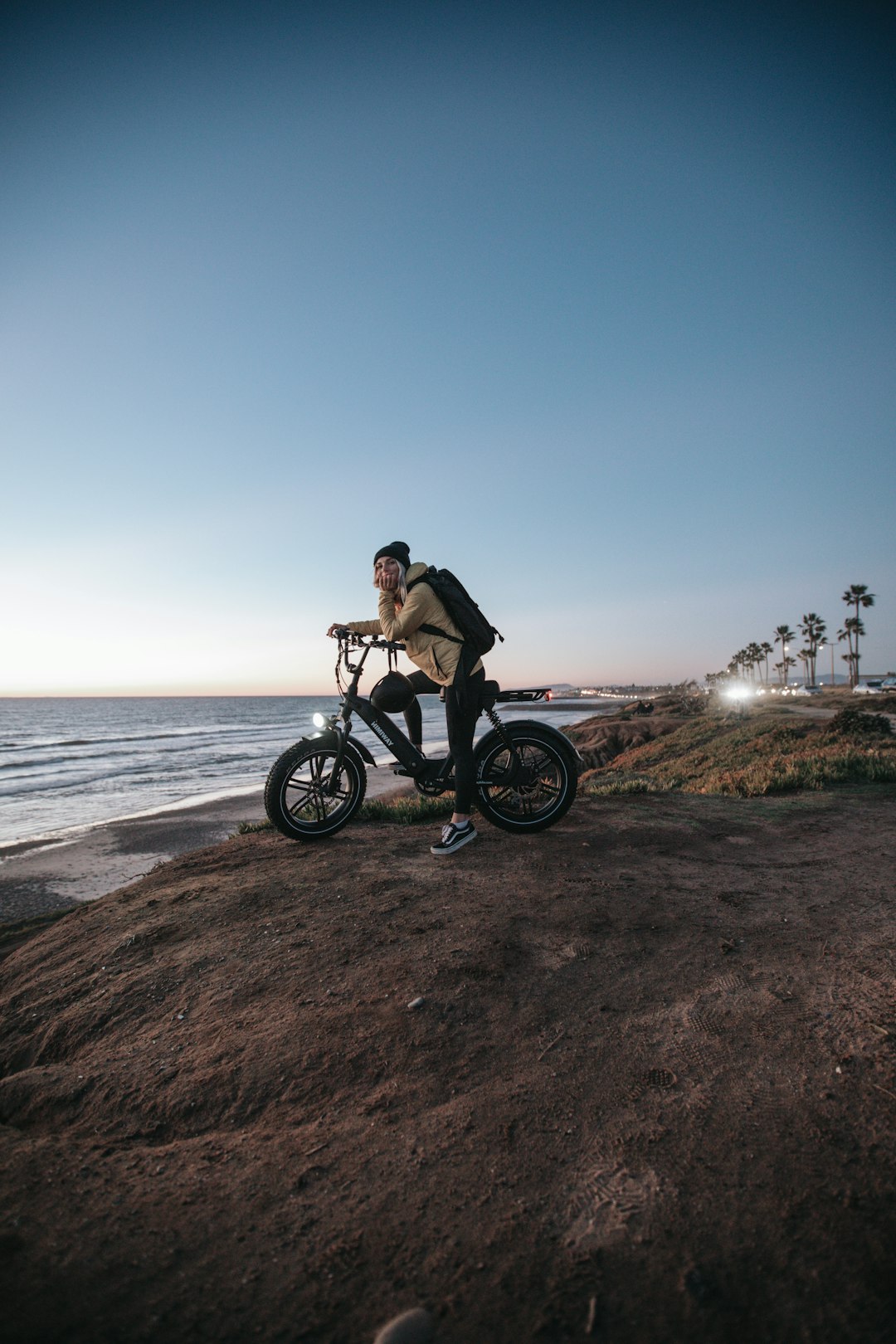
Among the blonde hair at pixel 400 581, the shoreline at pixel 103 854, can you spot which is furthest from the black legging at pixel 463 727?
the shoreline at pixel 103 854

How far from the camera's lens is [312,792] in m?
5.52

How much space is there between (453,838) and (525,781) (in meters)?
0.92

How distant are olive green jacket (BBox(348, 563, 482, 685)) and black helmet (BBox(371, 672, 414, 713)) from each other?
422 millimetres

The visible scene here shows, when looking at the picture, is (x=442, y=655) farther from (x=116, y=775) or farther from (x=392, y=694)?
(x=116, y=775)

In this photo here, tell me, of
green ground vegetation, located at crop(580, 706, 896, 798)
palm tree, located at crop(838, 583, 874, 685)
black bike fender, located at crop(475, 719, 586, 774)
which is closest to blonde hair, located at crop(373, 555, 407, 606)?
black bike fender, located at crop(475, 719, 586, 774)

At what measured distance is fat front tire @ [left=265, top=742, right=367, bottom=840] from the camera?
533cm

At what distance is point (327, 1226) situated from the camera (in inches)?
62.1

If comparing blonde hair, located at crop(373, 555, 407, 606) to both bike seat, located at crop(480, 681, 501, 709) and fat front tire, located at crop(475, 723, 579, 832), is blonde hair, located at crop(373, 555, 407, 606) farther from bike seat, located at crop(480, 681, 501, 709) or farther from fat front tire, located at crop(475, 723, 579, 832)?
fat front tire, located at crop(475, 723, 579, 832)

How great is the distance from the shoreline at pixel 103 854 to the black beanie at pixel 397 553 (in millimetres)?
4814

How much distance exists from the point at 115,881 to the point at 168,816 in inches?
214

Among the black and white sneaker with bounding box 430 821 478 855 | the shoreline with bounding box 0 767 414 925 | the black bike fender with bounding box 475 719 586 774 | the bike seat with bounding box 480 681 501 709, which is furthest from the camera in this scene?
the shoreline with bounding box 0 767 414 925

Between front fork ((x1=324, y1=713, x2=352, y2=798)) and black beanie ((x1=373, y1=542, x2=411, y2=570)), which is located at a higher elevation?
black beanie ((x1=373, y1=542, x2=411, y2=570))

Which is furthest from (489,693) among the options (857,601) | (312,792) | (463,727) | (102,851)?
(857,601)

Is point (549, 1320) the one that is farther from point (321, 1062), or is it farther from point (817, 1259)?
point (321, 1062)
